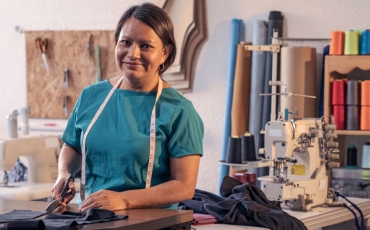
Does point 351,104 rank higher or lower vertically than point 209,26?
lower

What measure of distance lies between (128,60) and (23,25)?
146 inches

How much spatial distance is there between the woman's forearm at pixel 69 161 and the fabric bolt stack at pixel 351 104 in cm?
212

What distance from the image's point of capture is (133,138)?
2182mm

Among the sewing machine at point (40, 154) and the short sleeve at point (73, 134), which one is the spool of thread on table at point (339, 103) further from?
the short sleeve at point (73, 134)

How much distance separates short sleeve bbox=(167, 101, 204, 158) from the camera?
2.18 meters

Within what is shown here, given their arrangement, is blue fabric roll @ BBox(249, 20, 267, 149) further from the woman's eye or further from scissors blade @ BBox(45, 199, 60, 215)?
scissors blade @ BBox(45, 199, 60, 215)

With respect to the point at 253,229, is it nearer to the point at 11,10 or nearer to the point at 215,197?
the point at 215,197

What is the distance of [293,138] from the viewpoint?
10.4ft

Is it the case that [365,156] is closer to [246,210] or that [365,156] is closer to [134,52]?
[246,210]

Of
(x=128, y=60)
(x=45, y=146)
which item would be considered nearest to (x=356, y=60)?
(x=45, y=146)

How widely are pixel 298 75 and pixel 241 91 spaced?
1.48 feet

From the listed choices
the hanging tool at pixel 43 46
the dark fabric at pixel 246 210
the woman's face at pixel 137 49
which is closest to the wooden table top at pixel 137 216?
the woman's face at pixel 137 49

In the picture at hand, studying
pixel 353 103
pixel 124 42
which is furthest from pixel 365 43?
pixel 124 42

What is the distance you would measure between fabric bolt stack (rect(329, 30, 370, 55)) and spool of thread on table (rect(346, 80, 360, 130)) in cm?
17
